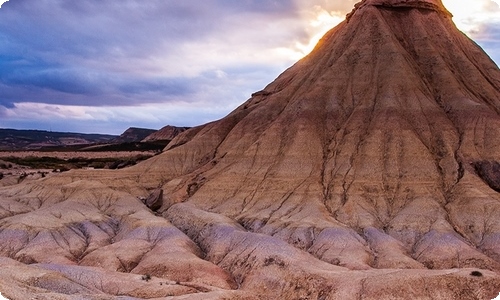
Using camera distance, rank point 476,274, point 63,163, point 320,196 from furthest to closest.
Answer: point 63,163 → point 320,196 → point 476,274

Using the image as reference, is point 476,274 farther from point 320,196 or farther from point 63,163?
point 63,163

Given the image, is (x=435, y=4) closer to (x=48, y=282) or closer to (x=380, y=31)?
(x=380, y=31)

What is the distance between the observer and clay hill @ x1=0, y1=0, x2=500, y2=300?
165 ft

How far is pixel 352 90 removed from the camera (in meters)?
86.8

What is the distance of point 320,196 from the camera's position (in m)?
71.9

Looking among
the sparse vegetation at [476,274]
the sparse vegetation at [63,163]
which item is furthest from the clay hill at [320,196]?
the sparse vegetation at [63,163]

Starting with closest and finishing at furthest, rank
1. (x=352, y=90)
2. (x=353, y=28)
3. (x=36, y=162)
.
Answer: (x=352, y=90), (x=353, y=28), (x=36, y=162)

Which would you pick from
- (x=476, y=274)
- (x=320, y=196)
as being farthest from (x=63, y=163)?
(x=476, y=274)

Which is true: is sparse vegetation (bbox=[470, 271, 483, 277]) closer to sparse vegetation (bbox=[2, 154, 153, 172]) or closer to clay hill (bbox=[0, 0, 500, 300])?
clay hill (bbox=[0, 0, 500, 300])

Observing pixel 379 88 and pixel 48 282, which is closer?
pixel 48 282

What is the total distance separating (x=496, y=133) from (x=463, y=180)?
32.9 ft

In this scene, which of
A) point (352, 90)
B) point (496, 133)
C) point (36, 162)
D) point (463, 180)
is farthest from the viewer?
point (36, 162)

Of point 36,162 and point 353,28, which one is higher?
point 353,28

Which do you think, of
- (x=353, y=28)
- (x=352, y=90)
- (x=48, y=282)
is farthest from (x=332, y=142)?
(x=48, y=282)
